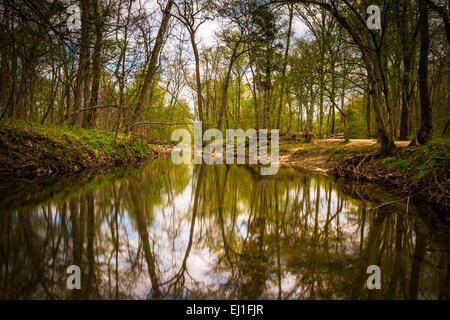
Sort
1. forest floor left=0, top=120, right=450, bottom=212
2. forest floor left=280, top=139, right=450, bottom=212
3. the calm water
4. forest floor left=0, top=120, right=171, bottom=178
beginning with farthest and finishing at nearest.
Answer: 1. forest floor left=0, top=120, right=171, bottom=178
2. forest floor left=0, top=120, right=450, bottom=212
3. forest floor left=280, top=139, right=450, bottom=212
4. the calm water

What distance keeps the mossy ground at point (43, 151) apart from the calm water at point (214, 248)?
2.49 meters

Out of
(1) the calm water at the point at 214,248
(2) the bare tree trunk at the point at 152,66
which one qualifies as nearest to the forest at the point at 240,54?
(2) the bare tree trunk at the point at 152,66

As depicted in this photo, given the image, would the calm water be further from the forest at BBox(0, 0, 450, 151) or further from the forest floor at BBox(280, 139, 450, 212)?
the forest at BBox(0, 0, 450, 151)

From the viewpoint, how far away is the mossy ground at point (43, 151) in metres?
5.57

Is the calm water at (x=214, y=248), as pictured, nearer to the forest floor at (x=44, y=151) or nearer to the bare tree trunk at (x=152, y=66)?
the forest floor at (x=44, y=151)

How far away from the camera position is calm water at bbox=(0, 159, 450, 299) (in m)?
1.47

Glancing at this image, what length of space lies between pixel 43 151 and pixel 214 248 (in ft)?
20.7

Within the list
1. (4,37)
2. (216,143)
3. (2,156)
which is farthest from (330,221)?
(216,143)

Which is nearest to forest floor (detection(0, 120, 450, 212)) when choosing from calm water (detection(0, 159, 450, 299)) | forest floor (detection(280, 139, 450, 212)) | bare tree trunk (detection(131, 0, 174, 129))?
forest floor (detection(280, 139, 450, 212))

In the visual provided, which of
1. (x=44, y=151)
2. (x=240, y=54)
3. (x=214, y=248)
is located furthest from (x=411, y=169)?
(x=240, y=54)

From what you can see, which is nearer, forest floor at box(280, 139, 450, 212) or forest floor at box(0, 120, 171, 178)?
forest floor at box(280, 139, 450, 212)

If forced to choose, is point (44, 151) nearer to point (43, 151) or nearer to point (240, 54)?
point (43, 151)

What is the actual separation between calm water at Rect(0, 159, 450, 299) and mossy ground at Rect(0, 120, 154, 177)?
2.49 meters

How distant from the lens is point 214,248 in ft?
6.99
